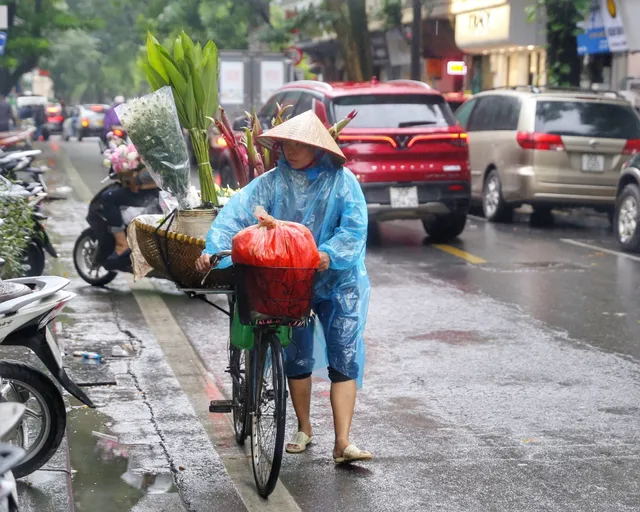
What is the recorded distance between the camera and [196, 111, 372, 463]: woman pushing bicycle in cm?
573

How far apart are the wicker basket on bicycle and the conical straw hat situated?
2.22ft

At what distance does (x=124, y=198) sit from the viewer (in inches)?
432

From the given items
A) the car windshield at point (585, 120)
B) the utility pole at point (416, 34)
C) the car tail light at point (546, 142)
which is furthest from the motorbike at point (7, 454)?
the utility pole at point (416, 34)

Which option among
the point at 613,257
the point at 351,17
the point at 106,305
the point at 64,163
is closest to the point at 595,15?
the point at 351,17

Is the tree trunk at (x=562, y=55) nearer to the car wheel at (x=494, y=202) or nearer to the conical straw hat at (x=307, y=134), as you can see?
the car wheel at (x=494, y=202)

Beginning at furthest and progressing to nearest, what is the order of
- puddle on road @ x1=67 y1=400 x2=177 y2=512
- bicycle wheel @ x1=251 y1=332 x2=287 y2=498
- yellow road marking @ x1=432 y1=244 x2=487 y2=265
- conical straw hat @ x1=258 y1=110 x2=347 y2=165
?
yellow road marking @ x1=432 y1=244 x2=487 y2=265 → conical straw hat @ x1=258 y1=110 x2=347 y2=165 → puddle on road @ x1=67 y1=400 x2=177 y2=512 → bicycle wheel @ x1=251 y1=332 x2=287 y2=498

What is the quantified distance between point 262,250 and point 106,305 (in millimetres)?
5281

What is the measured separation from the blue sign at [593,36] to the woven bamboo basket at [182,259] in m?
18.1

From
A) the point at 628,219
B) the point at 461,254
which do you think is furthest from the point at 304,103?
the point at 628,219

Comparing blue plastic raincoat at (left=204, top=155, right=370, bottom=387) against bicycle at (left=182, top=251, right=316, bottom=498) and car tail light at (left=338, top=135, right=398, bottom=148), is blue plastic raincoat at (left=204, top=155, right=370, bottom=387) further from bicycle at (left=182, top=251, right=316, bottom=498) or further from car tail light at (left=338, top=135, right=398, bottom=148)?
car tail light at (left=338, top=135, right=398, bottom=148)

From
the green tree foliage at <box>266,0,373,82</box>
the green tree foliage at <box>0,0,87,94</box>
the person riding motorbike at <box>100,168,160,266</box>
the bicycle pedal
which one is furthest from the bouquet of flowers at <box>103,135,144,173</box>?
the green tree foliage at <box>0,0,87,94</box>

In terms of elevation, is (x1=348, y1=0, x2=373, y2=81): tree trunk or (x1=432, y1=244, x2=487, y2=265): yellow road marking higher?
(x1=348, y1=0, x2=373, y2=81): tree trunk

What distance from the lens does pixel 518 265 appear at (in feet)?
42.2

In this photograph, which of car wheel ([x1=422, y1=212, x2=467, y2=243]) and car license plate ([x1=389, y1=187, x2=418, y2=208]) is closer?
car license plate ([x1=389, y1=187, x2=418, y2=208])
